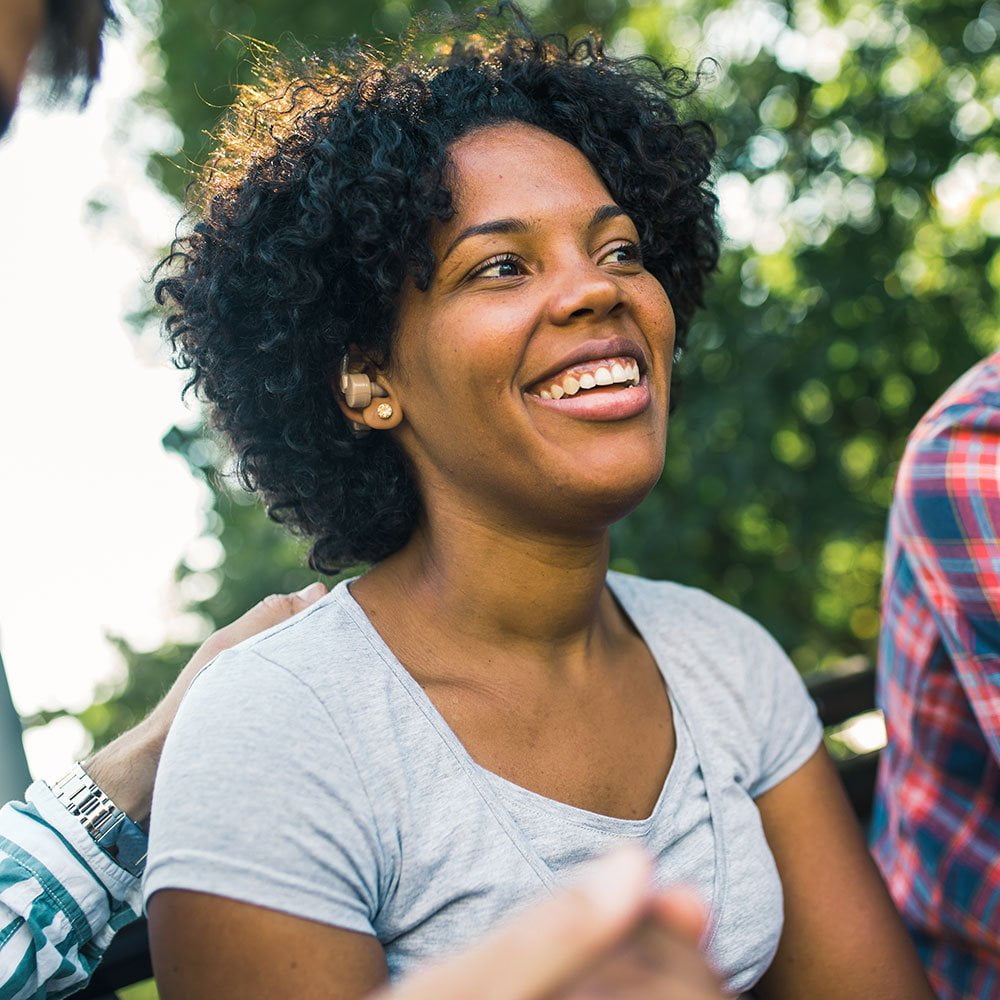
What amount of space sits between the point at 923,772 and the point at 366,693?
4.28 ft

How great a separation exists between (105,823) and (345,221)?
1008mm

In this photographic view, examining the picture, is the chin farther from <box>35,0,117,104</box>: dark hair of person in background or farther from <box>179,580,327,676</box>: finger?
<box>35,0,117,104</box>: dark hair of person in background

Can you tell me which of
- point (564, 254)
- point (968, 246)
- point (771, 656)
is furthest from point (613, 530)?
point (564, 254)

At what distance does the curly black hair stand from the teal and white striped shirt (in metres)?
0.72

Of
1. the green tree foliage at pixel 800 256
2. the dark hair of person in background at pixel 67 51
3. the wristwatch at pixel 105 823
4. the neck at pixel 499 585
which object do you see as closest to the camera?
the dark hair of person in background at pixel 67 51

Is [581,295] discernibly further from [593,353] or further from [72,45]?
[72,45]

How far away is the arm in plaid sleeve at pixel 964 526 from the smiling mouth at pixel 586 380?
718 mm

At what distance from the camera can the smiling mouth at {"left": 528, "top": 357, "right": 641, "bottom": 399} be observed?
6.20 ft

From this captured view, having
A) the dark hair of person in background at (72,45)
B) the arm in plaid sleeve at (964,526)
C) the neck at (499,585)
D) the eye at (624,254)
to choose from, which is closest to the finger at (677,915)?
the dark hair of person in background at (72,45)

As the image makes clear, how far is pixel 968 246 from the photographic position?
359 cm

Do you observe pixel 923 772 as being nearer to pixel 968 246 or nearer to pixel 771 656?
pixel 771 656

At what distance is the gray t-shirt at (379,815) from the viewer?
1597 millimetres

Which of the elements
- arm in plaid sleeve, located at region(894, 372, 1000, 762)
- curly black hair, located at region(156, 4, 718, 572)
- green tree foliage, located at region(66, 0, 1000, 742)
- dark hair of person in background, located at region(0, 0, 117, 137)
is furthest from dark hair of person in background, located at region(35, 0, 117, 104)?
green tree foliage, located at region(66, 0, 1000, 742)

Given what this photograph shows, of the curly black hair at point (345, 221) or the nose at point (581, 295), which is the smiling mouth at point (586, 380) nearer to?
the nose at point (581, 295)
